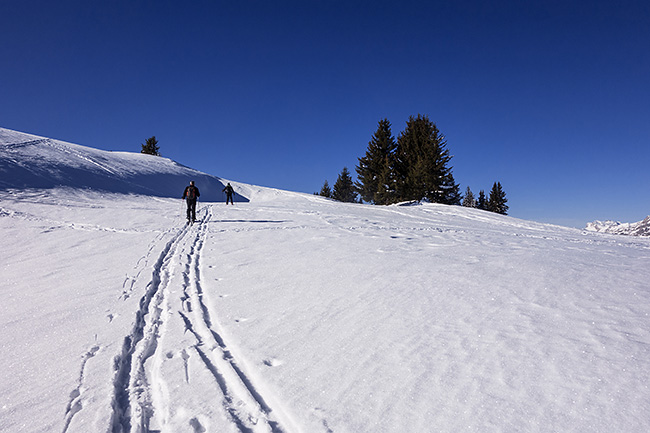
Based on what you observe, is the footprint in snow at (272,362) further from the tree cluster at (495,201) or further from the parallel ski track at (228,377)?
the tree cluster at (495,201)

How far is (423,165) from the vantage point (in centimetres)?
3056

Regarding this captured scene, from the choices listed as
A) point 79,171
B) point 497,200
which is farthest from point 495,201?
point 79,171

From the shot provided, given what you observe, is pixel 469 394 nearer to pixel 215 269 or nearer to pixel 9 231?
pixel 215 269

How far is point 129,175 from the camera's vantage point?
33094 millimetres

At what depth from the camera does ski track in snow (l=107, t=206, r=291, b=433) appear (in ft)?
7.39

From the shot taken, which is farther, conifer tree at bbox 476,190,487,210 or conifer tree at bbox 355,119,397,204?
conifer tree at bbox 476,190,487,210

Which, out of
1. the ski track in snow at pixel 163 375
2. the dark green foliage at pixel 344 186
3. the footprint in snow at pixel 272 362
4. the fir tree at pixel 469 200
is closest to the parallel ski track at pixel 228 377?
the ski track in snow at pixel 163 375

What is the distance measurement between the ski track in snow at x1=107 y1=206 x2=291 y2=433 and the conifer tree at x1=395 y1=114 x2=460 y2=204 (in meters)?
29.1

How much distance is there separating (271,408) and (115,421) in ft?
3.72

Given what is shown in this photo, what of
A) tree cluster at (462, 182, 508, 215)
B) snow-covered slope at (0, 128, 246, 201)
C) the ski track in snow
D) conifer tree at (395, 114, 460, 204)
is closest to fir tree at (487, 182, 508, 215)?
tree cluster at (462, 182, 508, 215)

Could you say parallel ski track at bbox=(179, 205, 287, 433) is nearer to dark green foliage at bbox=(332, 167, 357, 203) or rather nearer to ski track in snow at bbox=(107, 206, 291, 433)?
ski track in snow at bbox=(107, 206, 291, 433)

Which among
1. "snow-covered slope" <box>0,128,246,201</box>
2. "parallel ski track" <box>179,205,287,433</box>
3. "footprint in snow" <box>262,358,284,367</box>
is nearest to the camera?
"parallel ski track" <box>179,205,287,433</box>

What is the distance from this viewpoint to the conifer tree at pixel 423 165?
3070 cm

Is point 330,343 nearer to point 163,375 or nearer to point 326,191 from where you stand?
point 163,375
